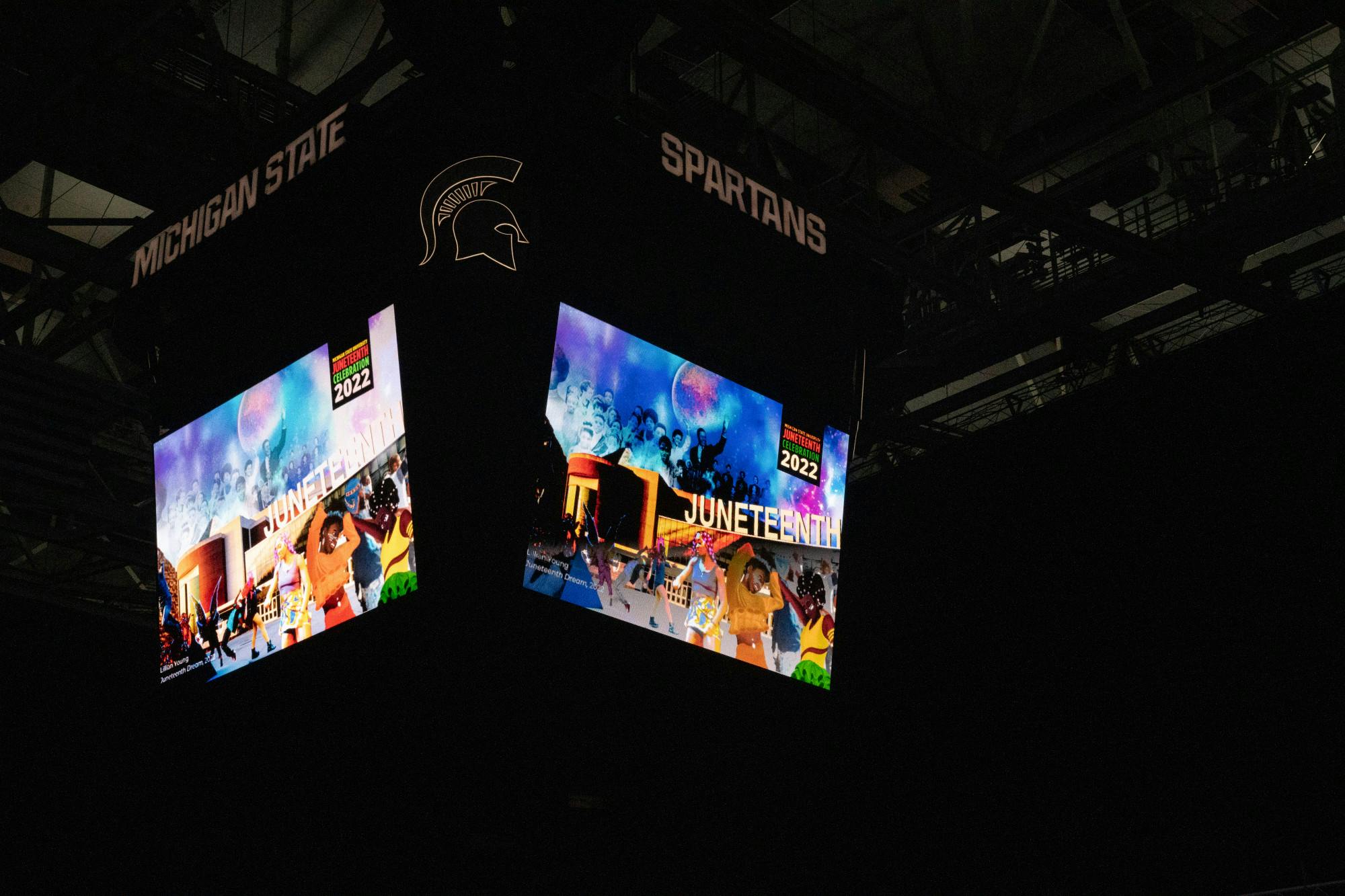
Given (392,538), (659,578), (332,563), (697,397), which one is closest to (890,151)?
(697,397)

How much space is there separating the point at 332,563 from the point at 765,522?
96.0 inches

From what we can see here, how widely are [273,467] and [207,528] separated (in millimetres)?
775

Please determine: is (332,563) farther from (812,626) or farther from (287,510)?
(812,626)

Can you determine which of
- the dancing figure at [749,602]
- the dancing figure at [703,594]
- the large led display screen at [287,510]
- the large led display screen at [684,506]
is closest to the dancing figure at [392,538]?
the large led display screen at [287,510]

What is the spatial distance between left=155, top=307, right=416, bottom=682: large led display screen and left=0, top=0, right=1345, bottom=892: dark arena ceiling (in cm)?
98

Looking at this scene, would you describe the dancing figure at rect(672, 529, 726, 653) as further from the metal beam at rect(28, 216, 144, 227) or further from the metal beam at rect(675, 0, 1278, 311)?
the metal beam at rect(28, 216, 144, 227)

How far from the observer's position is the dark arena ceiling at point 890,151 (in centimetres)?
984

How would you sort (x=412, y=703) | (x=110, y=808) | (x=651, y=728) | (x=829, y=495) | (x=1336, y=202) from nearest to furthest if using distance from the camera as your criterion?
(x=412, y=703) → (x=651, y=728) → (x=829, y=495) → (x=1336, y=202) → (x=110, y=808)

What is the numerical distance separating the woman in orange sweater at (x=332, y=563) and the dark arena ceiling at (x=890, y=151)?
2.25 metres

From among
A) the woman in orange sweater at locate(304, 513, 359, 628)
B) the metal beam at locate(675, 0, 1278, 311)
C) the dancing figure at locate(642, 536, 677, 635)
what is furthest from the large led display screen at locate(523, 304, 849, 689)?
the metal beam at locate(675, 0, 1278, 311)

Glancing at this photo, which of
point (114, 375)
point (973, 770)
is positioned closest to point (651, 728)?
point (973, 770)

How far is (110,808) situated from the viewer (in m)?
15.6

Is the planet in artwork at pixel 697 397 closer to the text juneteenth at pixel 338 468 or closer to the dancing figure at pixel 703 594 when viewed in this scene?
the dancing figure at pixel 703 594

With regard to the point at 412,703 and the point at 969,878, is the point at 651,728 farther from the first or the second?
the point at 969,878
